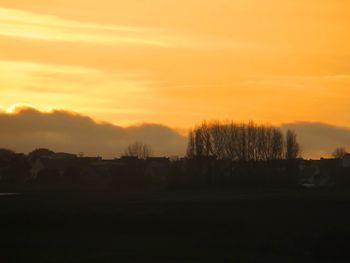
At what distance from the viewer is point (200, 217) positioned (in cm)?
4997

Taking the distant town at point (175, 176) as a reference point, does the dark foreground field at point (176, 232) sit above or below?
below

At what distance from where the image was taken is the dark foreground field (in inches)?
1231

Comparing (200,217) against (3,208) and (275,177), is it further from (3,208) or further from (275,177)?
(275,177)

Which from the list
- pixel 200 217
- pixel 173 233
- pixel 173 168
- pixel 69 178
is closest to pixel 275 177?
pixel 173 168

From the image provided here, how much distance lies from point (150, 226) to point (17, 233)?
8.58m

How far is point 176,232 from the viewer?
137 feet

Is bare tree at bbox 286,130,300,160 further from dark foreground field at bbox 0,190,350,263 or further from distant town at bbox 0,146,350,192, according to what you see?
dark foreground field at bbox 0,190,350,263

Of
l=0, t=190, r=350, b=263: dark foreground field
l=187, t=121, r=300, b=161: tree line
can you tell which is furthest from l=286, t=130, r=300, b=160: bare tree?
l=0, t=190, r=350, b=263: dark foreground field

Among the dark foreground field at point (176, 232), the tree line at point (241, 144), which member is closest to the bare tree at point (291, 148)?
the tree line at point (241, 144)

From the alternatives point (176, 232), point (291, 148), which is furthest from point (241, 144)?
point (176, 232)

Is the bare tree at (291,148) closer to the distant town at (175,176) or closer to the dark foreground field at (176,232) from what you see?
the distant town at (175,176)

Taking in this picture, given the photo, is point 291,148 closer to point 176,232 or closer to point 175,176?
point 175,176

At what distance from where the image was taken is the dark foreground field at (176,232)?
31.3m

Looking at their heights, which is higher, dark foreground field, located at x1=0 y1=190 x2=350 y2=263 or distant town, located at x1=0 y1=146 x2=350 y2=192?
distant town, located at x1=0 y1=146 x2=350 y2=192
